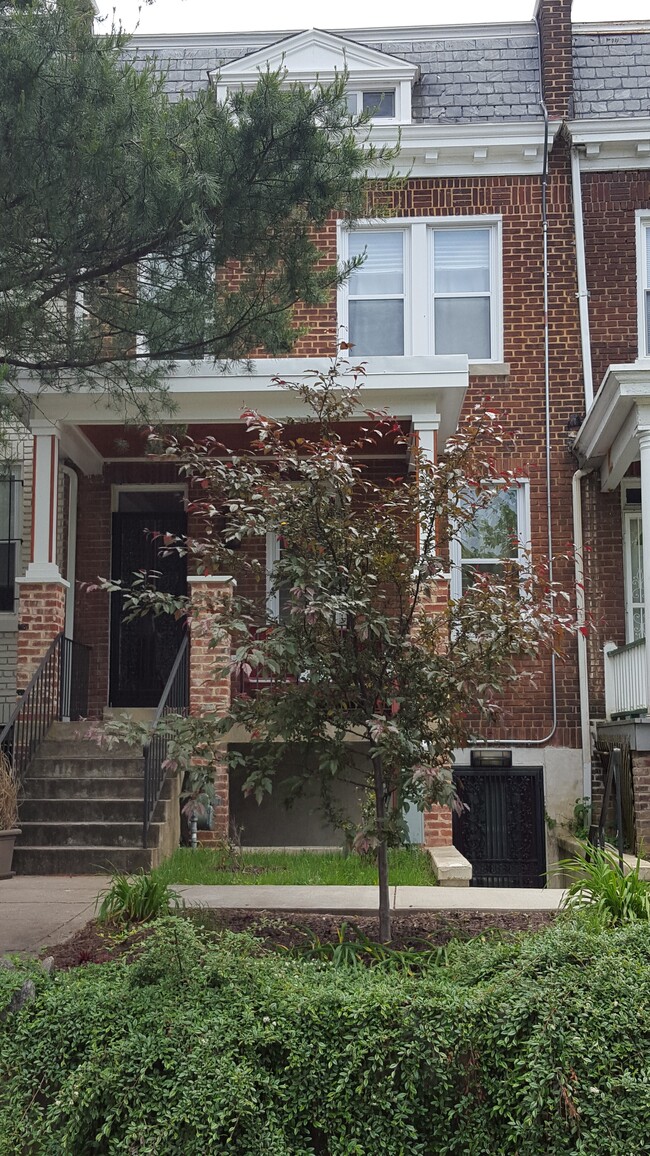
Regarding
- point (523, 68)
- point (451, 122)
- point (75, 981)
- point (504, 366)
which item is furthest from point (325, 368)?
point (75, 981)

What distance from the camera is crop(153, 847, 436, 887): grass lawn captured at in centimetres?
823

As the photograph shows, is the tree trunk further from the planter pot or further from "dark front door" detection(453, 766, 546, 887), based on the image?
"dark front door" detection(453, 766, 546, 887)

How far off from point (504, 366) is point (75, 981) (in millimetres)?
9953

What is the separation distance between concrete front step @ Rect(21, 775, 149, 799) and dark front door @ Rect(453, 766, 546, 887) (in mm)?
4132

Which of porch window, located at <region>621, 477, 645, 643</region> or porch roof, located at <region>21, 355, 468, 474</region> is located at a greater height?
porch roof, located at <region>21, 355, 468, 474</region>

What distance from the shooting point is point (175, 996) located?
4.34 meters

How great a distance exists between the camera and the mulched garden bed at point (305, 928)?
221 inches

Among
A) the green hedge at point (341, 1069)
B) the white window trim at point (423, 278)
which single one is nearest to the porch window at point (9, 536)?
the white window trim at point (423, 278)

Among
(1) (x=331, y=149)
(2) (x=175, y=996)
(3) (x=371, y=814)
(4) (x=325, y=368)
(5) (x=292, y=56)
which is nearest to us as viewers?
(2) (x=175, y=996)

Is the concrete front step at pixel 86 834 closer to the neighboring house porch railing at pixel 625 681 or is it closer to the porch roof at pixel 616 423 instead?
the neighboring house porch railing at pixel 625 681

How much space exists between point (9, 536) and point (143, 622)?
7.32 ft

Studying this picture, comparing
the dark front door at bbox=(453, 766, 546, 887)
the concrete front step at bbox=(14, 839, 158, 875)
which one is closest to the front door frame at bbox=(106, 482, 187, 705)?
the dark front door at bbox=(453, 766, 546, 887)

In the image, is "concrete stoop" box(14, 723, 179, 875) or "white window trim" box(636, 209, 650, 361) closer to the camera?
"concrete stoop" box(14, 723, 179, 875)

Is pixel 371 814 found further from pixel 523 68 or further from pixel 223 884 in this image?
pixel 523 68
